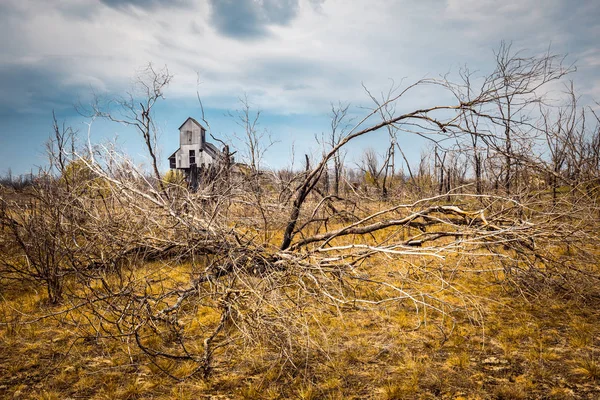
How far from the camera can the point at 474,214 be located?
3436 millimetres

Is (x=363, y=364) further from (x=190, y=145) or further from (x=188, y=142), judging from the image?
(x=188, y=142)

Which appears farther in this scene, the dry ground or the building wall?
the building wall

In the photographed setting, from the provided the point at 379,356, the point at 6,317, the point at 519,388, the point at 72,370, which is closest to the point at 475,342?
the point at 519,388

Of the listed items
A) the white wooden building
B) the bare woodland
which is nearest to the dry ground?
the bare woodland

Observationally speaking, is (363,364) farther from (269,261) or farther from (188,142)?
(188,142)

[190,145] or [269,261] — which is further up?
[190,145]

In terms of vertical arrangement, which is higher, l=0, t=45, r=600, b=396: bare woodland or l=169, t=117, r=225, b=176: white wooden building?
l=169, t=117, r=225, b=176: white wooden building

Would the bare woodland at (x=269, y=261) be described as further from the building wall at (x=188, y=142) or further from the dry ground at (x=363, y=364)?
the building wall at (x=188, y=142)

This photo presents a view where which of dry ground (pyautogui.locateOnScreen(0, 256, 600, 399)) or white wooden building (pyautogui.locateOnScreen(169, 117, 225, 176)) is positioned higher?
white wooden building (pyautogui.locateOnScreen(169, 117, 225, 176))

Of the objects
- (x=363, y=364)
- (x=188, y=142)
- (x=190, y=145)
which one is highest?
(x=188, y=142)

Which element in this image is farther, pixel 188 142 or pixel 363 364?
pixel 188 142

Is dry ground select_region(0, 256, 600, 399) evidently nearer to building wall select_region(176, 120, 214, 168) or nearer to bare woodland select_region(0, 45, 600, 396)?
bare woodland select_region(0, 45, 600, 396)

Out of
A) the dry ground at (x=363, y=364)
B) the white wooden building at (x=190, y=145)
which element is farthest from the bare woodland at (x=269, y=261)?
the white wooden building at (x=190, y=145)

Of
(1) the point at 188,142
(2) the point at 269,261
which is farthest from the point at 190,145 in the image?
(2) the point at 269,261
